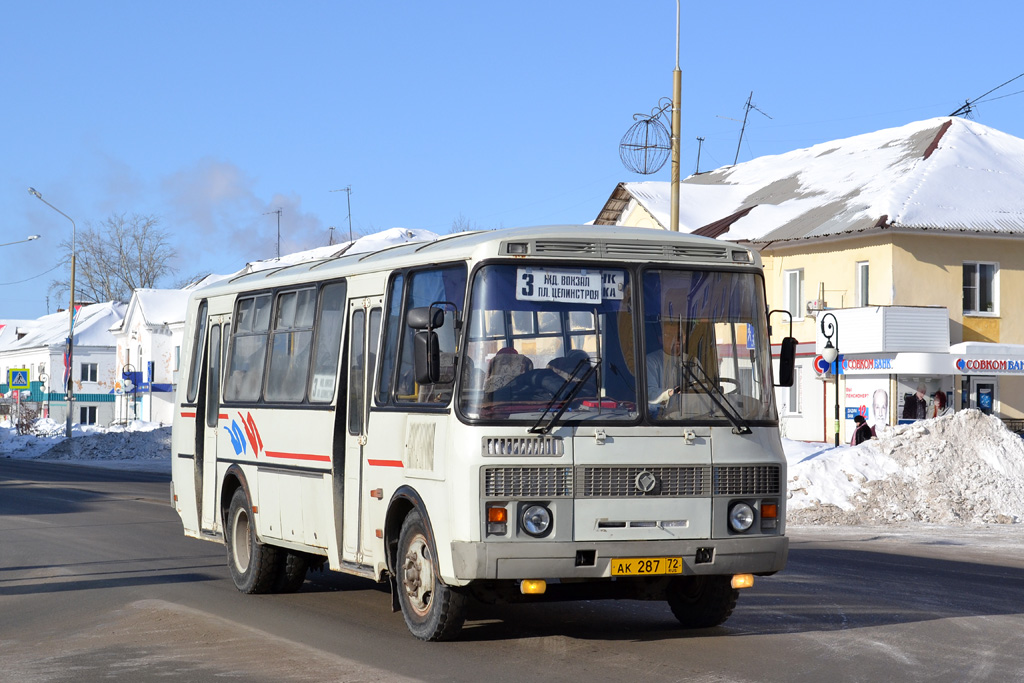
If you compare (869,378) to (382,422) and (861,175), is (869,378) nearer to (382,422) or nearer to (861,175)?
(861,175)

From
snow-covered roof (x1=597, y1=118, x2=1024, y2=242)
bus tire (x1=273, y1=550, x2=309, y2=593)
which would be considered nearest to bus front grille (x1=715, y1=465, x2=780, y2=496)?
bus tire (x1=273, y1=550, x2=309, y2=593)

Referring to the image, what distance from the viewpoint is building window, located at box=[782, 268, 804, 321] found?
46406mm

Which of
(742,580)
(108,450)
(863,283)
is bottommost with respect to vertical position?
(108,450)

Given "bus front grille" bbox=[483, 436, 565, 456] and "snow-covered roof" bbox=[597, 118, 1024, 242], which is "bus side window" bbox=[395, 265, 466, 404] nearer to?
"bus front grille" bbox=[483, 436, 565, 456]

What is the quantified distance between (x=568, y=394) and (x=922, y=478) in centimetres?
1597

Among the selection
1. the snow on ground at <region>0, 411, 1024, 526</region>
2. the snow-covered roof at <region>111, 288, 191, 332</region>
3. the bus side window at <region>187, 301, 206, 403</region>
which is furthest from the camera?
the snow-covered roof at <region>111, 288, 191, 332</region>

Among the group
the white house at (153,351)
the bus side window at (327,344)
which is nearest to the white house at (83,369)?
the white house at (153,351)

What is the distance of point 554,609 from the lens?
11047 mm

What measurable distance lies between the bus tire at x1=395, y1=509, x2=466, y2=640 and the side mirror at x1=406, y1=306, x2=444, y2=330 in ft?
4.53

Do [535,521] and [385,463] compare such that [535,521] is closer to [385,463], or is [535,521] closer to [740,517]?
[740,517]

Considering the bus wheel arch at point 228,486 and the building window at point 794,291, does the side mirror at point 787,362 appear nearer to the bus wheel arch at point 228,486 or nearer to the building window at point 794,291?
the bus wheel arch at point 228,486

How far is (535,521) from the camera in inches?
344

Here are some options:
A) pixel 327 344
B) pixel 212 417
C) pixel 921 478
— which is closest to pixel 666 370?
pixel 327 344

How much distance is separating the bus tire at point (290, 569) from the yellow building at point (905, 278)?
30.5m
